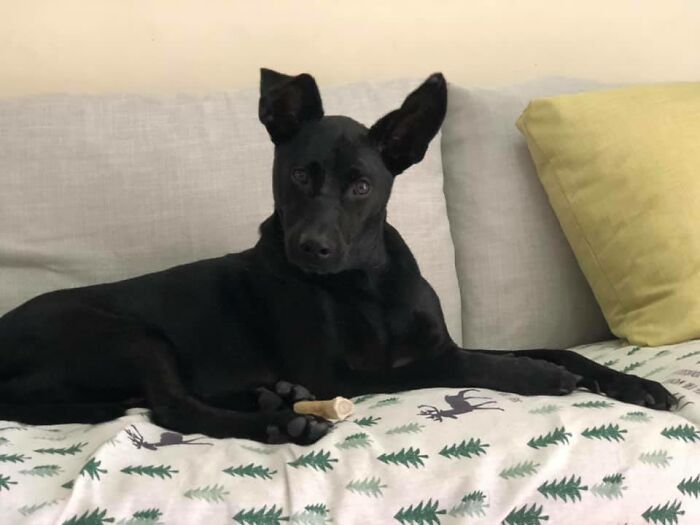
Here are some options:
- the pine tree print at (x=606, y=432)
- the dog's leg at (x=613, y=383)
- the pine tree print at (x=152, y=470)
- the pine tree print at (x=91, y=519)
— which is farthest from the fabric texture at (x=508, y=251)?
the pine tree print at (x=91, y=519)

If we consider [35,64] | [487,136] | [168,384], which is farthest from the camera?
[35,64]

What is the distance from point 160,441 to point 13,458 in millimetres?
186

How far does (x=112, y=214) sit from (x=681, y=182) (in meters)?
1.09

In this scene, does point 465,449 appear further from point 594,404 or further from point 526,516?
point 594,404

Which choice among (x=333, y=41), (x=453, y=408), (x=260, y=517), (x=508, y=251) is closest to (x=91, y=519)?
(x=260, y=517)

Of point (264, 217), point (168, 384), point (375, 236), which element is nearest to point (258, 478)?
point (168, 384)

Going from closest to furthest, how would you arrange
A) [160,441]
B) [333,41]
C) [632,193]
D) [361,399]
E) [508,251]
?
[160,441], [361,399], [632,193], [508,251], [333,41]

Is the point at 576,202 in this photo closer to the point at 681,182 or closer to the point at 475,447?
the point at 681,182

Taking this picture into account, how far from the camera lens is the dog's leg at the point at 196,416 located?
1131 mm

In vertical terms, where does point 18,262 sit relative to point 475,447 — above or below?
above

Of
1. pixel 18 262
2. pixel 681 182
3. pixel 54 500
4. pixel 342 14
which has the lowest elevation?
pixel 54 500

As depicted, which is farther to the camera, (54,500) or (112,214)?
(112,214)

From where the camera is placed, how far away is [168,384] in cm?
129

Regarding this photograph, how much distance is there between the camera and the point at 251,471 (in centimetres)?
102
